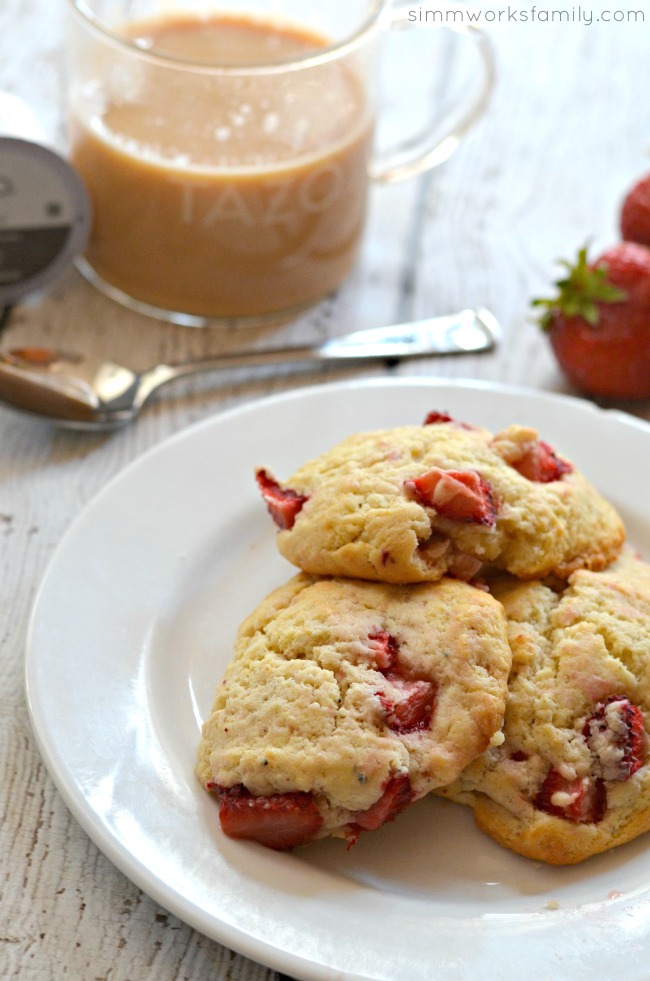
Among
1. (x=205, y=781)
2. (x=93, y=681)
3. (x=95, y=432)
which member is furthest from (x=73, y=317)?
(x=205, y=781)

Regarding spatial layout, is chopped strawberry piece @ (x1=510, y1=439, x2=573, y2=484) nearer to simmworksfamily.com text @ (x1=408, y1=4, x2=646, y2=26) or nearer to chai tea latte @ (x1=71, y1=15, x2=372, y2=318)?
chai tea latte @ (x1=71, y1=15, x2=372, y2=318)

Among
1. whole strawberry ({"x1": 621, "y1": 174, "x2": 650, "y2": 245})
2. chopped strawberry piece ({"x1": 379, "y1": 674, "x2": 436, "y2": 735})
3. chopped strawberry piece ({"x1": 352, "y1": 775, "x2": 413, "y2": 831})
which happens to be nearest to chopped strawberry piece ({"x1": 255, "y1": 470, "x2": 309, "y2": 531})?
chopped strawberry piece ({"x1": 379, "y1": 674, "x2": 436, "y2": 735})

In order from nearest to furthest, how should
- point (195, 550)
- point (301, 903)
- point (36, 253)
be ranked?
point (301, 903) < point (195, 550) < point (36, 253)

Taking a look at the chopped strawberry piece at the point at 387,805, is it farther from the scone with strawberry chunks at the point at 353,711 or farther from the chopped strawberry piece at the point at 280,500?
the chopped strawberry piece at the point at 280,500

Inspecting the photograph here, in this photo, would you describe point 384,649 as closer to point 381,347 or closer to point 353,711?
point 353,711

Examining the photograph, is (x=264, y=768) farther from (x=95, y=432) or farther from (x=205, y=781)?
(x=95, y=432)

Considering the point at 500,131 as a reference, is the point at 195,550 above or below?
below

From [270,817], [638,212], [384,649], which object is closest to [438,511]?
[384,649]
